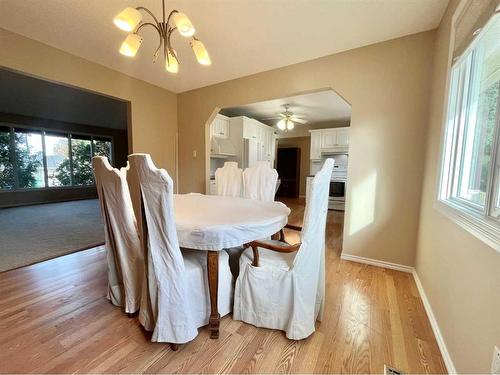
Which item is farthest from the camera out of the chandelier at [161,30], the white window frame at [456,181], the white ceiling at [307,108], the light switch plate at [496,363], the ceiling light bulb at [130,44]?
the white ceiling at [307,108]

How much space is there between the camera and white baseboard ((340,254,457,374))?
115 centimetres

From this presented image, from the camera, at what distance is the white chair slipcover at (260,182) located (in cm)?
244

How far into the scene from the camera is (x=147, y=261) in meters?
1.19

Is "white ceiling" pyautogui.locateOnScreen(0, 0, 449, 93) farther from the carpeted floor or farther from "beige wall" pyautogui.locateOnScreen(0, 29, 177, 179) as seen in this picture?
the carpeted floor

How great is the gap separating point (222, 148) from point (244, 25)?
116 inches

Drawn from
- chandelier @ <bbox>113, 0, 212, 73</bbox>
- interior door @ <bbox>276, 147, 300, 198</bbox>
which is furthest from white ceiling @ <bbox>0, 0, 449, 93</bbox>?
interior door @ <bbox>276, 147, 300, 198</bbox>

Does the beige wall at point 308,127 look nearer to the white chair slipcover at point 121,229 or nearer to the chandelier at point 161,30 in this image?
the chandelier at point 161,30

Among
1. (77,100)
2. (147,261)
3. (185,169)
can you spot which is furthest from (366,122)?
(77,100)

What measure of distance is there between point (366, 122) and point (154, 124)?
10.2 feet

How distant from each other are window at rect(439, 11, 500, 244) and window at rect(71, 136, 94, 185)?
8469 millimetres

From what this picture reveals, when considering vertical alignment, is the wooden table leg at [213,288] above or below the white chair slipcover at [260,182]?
below


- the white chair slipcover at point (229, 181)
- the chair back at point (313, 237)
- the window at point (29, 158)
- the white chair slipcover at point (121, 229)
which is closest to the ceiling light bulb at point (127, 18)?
the white chair slipcover at point (121, 229)

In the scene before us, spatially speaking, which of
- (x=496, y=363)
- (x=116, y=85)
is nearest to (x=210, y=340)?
(x=496, y=363)

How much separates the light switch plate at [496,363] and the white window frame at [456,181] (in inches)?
14.5
